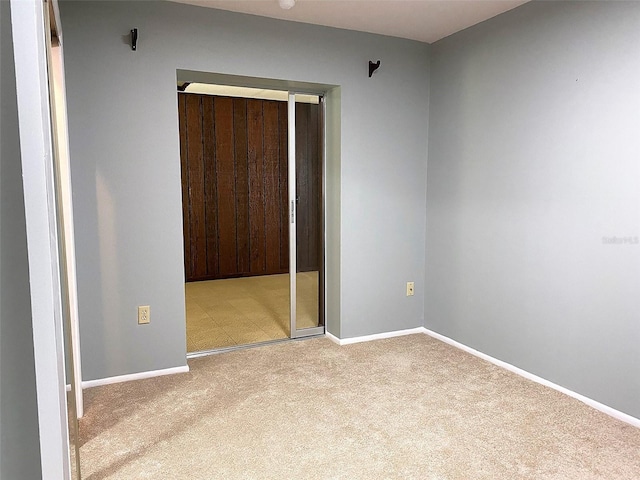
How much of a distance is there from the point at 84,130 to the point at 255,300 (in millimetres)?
2698

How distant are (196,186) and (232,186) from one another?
451 mm

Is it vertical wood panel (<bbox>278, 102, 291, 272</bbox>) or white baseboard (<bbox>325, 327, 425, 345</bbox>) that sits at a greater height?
vertical wood panel (<bbox>278, 102, 291, 272</bbox>)

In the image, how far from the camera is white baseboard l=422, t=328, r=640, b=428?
2.46 m

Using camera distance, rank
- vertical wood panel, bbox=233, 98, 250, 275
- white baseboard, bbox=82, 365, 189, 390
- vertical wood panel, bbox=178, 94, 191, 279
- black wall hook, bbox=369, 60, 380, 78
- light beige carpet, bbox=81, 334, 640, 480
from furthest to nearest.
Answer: vertical wood panel, bbox=233, 98, 250, 275 → vertical wood panel, bbox=178, 94, 191, 279 → black wall hook, bbox=369, 60, 380, 78 → white baseboard, bbox=82, 365, 189, 390 → light beige carpet, bbox=81, 334, 640, 480

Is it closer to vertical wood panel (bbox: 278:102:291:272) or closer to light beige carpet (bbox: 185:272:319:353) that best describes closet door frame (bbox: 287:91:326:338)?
light beige carpet (bbox: 185:272:319:353)

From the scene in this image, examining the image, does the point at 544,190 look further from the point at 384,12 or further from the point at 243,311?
the point at 243,311

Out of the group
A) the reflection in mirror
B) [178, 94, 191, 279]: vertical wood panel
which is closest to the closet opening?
[178, 94, 191, 279]: vertical wood panel

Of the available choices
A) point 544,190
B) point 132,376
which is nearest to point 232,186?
point 132,376

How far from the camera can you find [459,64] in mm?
3438

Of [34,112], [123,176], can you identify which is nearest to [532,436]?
[34,112]

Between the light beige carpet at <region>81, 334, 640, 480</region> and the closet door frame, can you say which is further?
the closet door frame

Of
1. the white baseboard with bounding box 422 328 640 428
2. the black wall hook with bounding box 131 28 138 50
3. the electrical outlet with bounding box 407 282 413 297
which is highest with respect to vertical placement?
the black wall hook with bounding box 131 28 138 50

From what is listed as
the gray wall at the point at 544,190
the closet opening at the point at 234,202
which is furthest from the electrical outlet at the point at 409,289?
the closet opening at the point at 234,202

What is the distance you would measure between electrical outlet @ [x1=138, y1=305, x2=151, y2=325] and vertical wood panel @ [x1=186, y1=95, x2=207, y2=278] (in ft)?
9.48
